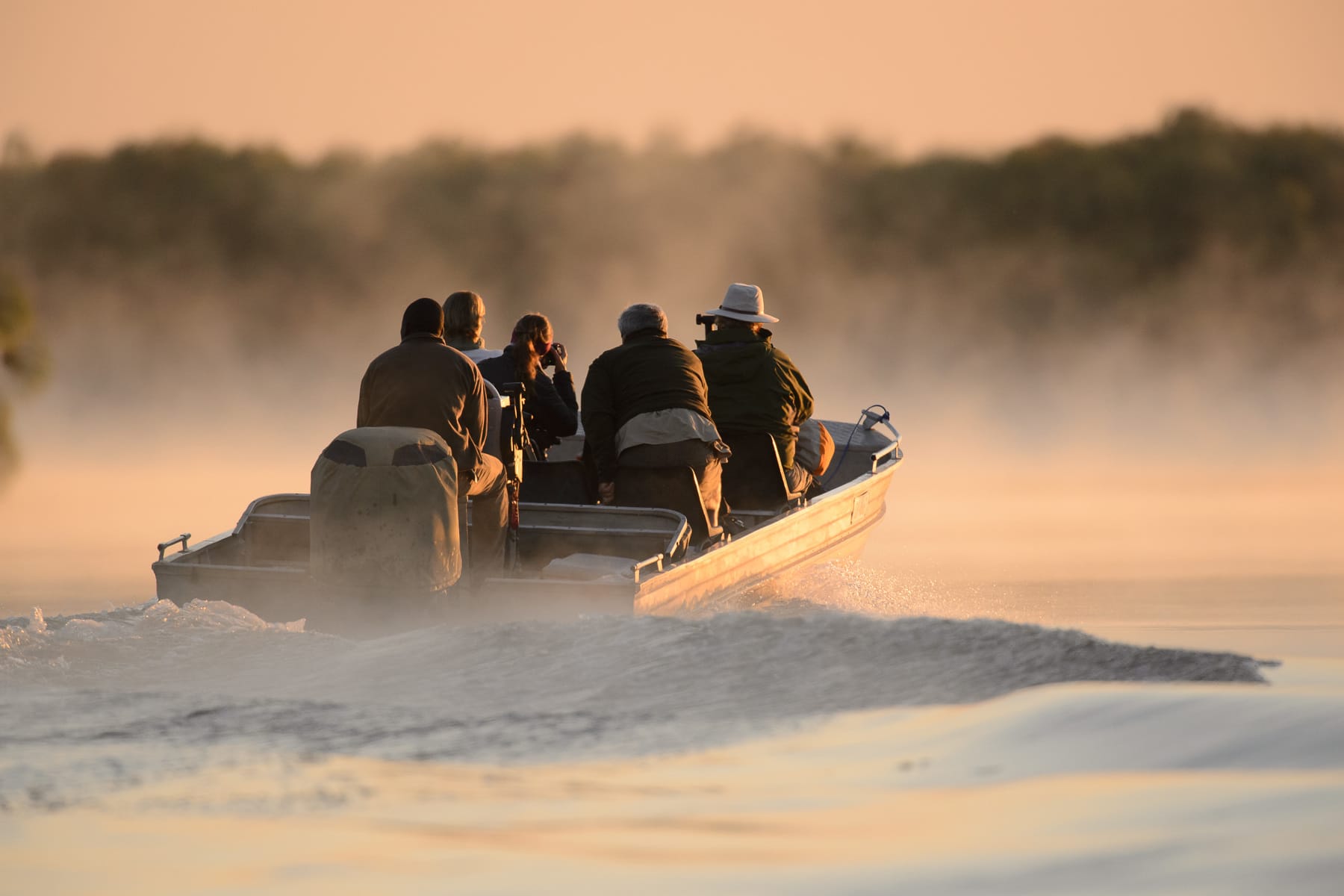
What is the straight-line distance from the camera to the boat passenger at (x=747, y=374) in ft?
30.2

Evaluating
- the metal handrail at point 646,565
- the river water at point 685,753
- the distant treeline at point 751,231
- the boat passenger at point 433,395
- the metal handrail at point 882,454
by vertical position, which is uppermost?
the distant treeline at point 751,231

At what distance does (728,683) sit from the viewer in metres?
6.61

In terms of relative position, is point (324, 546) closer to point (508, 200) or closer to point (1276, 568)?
point (1276, 568)

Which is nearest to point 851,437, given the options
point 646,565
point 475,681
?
point 646,565

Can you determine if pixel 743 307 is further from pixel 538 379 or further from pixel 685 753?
pixel 685 753

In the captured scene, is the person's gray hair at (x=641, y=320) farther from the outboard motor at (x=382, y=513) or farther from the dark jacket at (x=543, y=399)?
the outboard motor at (x=382, y=513)

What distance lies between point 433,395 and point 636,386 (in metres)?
1.25

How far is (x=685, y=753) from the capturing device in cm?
577

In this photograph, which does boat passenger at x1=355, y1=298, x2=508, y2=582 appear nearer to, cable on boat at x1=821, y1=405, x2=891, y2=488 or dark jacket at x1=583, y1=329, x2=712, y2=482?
dark jacket at x1=583, y1=329, x2=712, y2=482

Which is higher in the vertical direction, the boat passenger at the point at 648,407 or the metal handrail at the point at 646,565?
the boat passenger at the point at 648,407

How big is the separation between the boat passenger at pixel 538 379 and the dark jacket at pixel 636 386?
0.21m

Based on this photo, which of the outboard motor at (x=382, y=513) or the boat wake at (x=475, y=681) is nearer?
the boat wake at (x=475, y=681)

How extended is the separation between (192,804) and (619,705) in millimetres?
1605

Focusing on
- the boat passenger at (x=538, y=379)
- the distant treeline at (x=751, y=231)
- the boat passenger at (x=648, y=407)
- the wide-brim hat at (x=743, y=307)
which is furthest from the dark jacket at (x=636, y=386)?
the distant treeline at (x=751, y=231)
